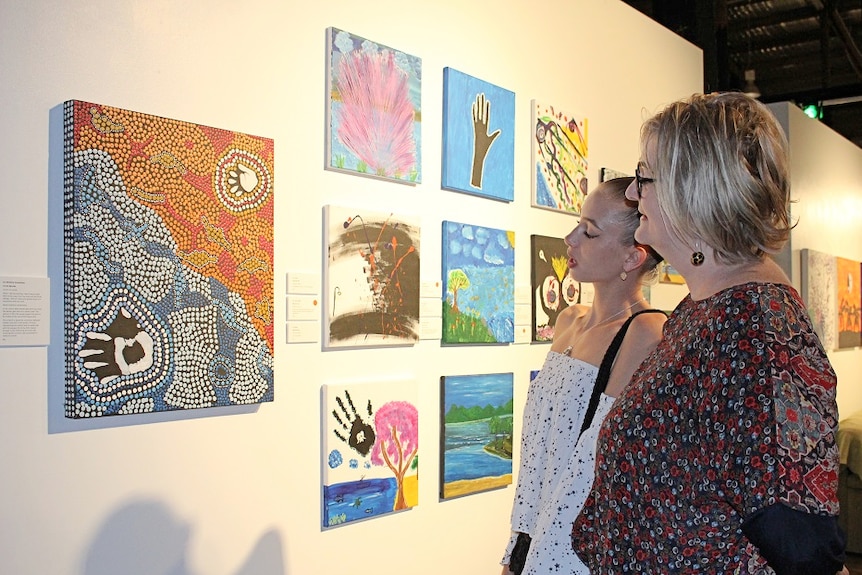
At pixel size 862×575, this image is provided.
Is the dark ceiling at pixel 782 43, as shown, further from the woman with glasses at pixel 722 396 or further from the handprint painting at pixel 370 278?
the woman with glasses at pixel 722 396

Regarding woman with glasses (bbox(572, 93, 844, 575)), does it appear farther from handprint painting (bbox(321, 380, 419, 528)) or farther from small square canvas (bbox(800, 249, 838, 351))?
small square canvas (bbox(800, 249, 838, 351))

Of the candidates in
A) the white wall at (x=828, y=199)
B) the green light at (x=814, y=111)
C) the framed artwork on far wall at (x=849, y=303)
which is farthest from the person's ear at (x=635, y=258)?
the green light at (x=814, y=111)

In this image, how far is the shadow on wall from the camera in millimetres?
2305

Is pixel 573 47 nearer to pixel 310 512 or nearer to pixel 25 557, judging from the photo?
pixel 310 512

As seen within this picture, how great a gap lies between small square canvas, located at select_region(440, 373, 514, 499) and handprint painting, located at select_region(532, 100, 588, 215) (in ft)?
3.07

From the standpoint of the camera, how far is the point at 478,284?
3.58 meters

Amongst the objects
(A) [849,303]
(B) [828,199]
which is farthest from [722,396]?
(A) [849,303]

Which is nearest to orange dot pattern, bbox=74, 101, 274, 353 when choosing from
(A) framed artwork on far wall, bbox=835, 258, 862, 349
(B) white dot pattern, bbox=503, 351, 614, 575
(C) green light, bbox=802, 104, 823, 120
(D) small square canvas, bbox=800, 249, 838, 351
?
(B) white dot pattern, bbox=503, 351, 614, 575

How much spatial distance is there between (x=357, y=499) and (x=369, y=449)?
181 millimetres

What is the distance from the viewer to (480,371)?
143 inches

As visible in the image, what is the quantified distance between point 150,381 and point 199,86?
91cm

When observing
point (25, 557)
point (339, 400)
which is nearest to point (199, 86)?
point (339, 400)

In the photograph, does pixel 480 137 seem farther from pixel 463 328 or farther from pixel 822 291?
pixel 822 291

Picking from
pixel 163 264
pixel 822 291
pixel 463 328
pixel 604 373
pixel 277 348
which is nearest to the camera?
pixel 604 373
